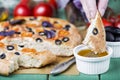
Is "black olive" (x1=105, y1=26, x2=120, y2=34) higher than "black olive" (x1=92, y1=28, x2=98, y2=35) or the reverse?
the reverse

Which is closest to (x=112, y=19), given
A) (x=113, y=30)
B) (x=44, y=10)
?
(x=113, y=30)

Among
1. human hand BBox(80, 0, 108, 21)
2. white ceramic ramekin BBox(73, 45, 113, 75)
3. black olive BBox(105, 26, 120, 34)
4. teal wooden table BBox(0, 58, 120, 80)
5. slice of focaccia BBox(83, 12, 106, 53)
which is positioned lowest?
teal wooden table BBox(0, 58, 120, 80)

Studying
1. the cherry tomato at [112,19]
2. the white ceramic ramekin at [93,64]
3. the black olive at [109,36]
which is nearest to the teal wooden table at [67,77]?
the white ceramic ramekin at [93,64]

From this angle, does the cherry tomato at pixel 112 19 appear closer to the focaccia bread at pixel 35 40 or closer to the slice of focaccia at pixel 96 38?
the focaccia bread at pixel 35 40

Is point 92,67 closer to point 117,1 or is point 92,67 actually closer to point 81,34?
point 81,34

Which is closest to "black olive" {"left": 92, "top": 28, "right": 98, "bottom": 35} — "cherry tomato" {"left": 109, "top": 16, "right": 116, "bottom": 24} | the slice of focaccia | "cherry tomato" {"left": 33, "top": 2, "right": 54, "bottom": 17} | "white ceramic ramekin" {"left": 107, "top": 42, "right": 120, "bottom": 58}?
the slice of focaccia

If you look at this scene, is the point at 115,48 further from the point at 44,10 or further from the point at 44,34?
the point at 44,10

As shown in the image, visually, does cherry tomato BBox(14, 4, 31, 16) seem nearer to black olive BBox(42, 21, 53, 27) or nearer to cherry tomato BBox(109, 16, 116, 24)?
black olive BBox(42, 21, 53, 27)
